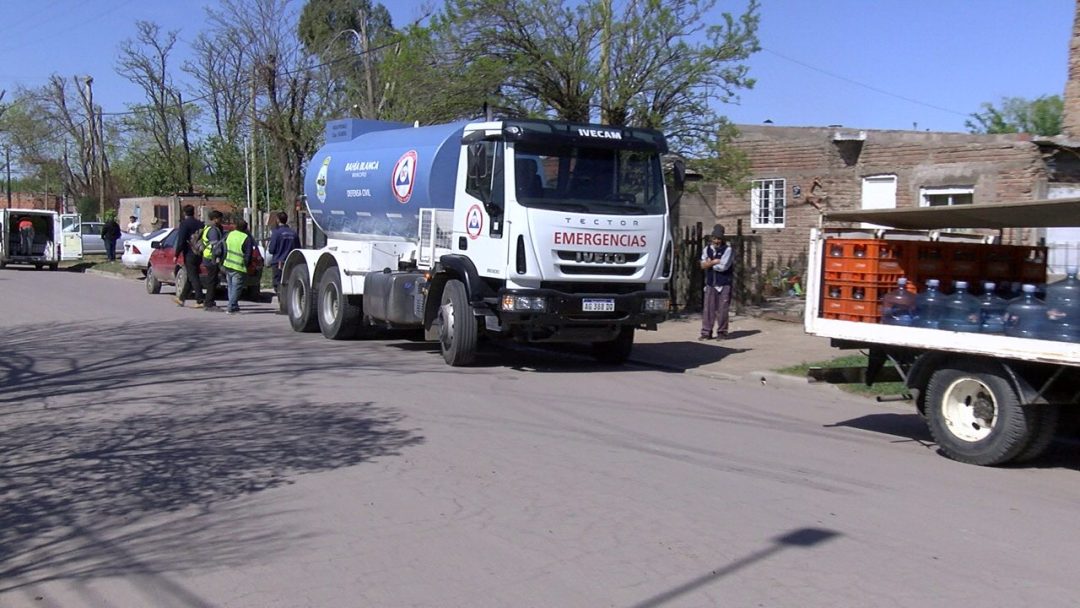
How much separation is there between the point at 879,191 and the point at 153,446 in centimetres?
1687

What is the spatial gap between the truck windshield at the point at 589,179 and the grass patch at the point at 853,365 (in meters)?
2.52

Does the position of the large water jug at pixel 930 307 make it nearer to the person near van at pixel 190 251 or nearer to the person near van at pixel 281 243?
the person near van at pixel 281 243

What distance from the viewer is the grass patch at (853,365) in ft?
38.7

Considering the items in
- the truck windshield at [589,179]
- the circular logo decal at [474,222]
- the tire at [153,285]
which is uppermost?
the truck windshield at [589,179]

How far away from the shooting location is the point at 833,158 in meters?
22.9

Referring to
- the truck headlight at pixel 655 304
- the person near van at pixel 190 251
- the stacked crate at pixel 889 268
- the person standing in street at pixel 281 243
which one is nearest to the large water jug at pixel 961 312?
the stacked crate at pixel 889 268

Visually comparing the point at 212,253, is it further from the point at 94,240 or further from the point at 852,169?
the point at 94,240

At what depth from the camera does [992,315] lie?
327 inches

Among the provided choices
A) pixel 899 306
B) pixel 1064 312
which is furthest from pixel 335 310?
pixel 1064 312

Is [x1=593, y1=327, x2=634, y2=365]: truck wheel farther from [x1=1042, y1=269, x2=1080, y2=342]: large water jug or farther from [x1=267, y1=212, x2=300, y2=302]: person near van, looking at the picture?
[x1=267, y1=212, x2=300, y2=302]: person near van

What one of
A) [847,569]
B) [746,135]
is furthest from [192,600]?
[746,135]

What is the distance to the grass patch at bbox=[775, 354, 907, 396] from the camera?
11.8 meters

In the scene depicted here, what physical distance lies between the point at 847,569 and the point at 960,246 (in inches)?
185

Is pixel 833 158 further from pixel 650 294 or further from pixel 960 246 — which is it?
pixel 960 246
